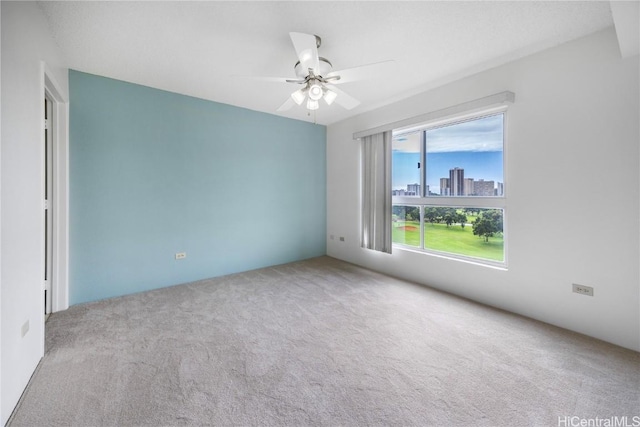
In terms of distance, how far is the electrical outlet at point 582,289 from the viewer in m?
2.21

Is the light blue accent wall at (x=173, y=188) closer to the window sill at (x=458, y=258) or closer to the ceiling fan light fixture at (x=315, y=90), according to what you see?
the window sill at (x=458, y=258)

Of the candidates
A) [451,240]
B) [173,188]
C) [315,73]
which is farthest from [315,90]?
[451,240]

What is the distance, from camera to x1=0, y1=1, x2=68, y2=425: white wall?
1409mm

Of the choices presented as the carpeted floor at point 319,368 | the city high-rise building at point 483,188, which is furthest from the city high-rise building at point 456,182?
the carpeted floor at point 319,368

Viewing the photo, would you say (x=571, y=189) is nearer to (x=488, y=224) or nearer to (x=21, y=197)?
(x=488, y=224)

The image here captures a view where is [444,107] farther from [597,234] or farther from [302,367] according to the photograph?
[302,367]

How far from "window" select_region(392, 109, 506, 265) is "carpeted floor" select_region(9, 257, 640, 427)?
853mm

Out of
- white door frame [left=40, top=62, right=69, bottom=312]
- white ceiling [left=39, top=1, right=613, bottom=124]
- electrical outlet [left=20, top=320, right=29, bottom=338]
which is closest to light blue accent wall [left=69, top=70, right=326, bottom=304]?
white door frame [left=40, top=62, right=69, bottom=312]

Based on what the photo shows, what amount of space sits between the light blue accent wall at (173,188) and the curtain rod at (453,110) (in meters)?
1.59

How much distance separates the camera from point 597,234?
217 cm

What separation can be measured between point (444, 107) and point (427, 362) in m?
2.83

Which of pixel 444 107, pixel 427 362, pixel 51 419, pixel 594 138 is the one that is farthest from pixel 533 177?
pixel 51 419

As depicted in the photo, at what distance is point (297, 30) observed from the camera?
2.12m

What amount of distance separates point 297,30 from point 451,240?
116 inches
